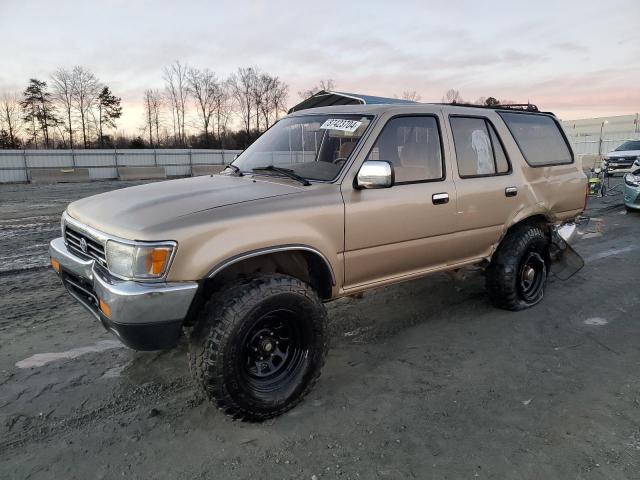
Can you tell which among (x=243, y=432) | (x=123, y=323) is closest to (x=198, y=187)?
(x=123, y=323)

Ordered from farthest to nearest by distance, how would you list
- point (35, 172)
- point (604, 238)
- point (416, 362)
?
point (35, 172) → point (604, 238) → point (416, 362)

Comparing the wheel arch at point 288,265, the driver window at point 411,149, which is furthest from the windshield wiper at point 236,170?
the driver window at point 411,149

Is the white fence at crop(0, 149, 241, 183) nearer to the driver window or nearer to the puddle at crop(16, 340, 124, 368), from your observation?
the puddle at crop(16, 340, 124, 368)

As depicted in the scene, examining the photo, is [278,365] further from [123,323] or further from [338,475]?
[123,323]

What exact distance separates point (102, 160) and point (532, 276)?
27.1 metres

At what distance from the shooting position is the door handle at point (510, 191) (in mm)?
4258

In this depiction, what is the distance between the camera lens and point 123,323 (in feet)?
8.11

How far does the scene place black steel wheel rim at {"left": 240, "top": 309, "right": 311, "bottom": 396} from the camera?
114 inches

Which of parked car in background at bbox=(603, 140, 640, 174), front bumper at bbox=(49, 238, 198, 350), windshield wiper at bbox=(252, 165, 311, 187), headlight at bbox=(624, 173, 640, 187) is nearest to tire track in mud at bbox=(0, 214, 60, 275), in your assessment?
windshield wiper at bbox=(252, 165, 311, 187)

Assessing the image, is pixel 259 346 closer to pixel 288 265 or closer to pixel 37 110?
pixel 288 265

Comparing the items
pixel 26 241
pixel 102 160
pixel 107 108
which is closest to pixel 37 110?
pixel 107 108

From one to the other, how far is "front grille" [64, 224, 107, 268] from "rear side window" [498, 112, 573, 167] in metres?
3.86

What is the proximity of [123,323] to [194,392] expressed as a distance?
3.24 ft

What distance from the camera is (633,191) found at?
10.1 m
